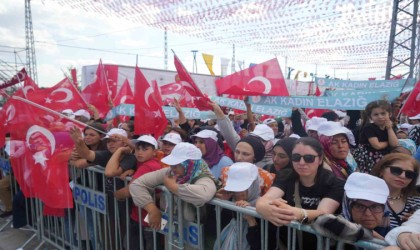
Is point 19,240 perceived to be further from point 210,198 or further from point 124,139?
point 210,198

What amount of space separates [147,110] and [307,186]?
2690 millimetres

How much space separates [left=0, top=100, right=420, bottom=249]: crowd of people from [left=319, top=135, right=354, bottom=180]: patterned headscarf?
0.5 inches

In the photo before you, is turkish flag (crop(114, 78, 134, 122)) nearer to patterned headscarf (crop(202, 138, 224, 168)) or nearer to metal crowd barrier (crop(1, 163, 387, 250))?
metal crowd barrier (crop(1, 163, 387, 250))

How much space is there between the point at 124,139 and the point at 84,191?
757 mm

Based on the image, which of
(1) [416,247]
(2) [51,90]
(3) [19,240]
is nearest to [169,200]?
(1) [416,247]

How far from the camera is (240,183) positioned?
90.4 inches

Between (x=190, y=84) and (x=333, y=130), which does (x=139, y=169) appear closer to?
(x=190, y=84)

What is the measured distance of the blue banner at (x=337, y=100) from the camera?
3.87 m

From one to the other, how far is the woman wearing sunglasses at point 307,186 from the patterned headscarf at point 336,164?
0.59 m

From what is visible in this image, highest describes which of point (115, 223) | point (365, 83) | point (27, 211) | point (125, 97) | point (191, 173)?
point (365, 83)

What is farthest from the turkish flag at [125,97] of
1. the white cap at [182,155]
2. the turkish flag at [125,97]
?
the white cap at [182,155]

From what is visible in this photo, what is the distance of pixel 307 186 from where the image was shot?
2217 millimetres

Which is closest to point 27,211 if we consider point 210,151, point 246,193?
point 210,151

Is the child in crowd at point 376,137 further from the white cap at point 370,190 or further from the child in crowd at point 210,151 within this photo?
the white cap at point 370,190
